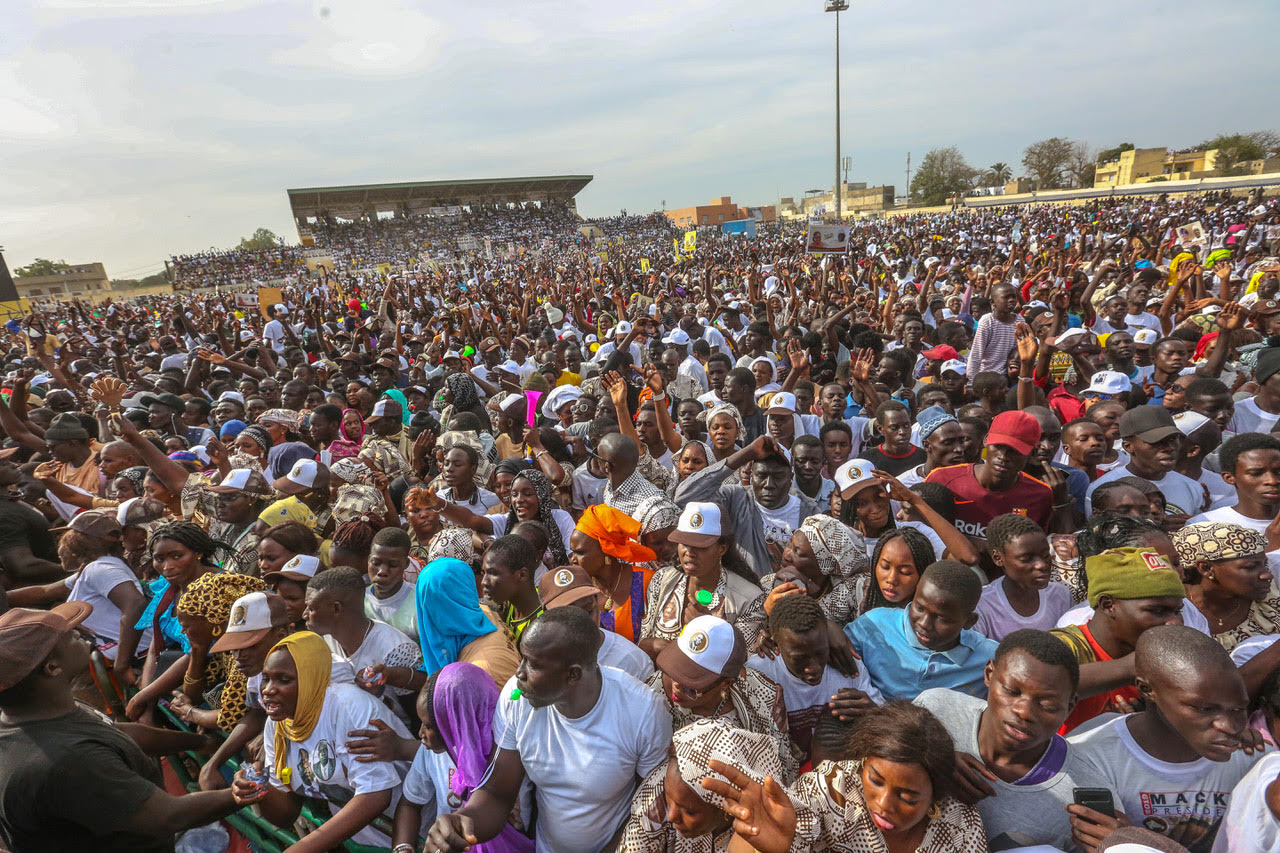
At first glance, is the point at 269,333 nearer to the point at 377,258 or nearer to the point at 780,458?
the point at 780,458

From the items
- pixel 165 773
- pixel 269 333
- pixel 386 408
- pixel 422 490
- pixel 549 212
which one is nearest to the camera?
pixel 165 773

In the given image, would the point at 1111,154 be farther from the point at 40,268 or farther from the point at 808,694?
the point at 40,268

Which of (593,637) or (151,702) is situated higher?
(593,637)

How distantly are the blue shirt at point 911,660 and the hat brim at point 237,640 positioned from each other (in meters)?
2.58

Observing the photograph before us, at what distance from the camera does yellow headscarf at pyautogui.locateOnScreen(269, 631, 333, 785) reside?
227 centimetres

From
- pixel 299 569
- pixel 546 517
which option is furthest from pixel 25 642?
pixel 546 517

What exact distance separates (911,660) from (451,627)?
1957 mm

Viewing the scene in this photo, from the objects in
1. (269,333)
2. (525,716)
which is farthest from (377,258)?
(525,716)

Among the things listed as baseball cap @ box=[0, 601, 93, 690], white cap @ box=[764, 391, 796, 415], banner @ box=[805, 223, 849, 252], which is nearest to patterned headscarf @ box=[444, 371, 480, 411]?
white cap @ box=[764, 391, 796, 415]

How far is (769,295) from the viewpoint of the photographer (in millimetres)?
10352

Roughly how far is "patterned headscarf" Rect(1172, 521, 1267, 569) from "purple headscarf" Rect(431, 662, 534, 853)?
9.54 ft

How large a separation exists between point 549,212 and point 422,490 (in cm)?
5017

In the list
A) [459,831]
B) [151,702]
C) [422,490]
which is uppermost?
[422,490]

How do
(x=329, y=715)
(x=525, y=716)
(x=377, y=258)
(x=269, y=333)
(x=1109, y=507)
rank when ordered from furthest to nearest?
(x=377, y=258) → (x=269, y=333) → (x=1109, y=507) → (x=329, y=715) → (x=525, y=716)
